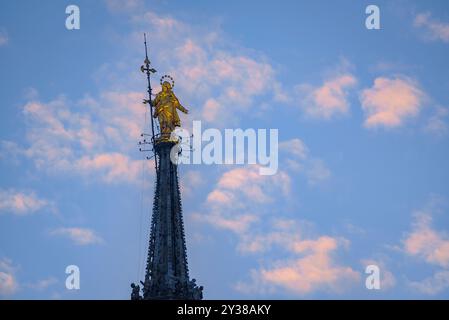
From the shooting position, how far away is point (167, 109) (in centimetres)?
14025

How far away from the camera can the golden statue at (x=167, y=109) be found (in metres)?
140

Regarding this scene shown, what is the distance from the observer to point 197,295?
128500mm

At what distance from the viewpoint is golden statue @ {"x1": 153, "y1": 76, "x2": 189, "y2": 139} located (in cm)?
13962
